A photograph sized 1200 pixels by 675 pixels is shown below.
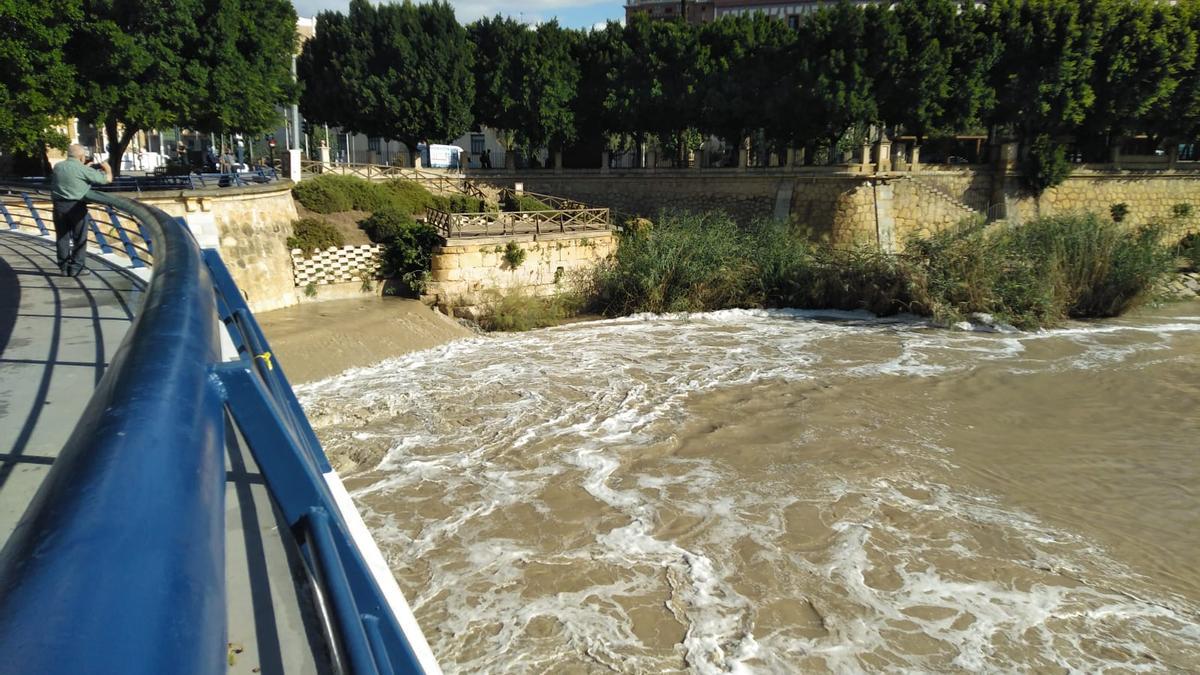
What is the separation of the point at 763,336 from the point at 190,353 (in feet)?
50.3

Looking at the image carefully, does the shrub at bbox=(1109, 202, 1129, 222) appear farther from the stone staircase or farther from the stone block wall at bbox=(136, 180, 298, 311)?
the stone block wall at bbox=(136, 180, 298, 311)

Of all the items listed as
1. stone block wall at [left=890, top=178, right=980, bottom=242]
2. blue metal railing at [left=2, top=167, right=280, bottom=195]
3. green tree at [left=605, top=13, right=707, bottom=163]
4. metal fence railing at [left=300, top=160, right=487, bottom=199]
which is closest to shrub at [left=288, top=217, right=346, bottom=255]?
blue metal railing at [left=2, top=167, right=280, bottom=195]

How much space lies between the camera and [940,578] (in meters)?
6.72

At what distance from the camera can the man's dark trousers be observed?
20.8ft

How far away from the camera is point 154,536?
77 centimetres

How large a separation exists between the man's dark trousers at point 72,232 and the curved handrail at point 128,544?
252 inches

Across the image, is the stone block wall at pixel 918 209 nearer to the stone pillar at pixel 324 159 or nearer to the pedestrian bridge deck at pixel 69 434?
the stone pillar at pixel 324 159

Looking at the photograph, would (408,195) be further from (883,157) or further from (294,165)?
(883,157)

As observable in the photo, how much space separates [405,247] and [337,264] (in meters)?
1.54

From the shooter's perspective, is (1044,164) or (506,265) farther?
(1044,164)

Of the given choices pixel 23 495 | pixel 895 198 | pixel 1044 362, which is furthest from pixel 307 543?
pixel 895 198

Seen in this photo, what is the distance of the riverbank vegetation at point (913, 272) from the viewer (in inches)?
652

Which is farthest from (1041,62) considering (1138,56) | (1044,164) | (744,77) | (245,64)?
(245,64)

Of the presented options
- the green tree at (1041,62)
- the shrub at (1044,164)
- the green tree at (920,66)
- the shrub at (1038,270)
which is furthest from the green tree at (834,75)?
the shrub at (1038,270)
